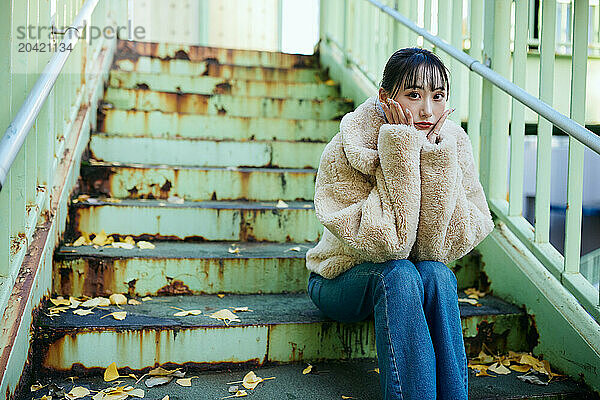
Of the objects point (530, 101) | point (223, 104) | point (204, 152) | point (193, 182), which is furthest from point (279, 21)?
point (530, 101)

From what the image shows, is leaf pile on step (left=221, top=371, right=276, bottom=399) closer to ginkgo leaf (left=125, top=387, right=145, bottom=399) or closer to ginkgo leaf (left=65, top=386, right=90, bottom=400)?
ginkgo leaf (left=125, top=387, right=145, bottom=399)

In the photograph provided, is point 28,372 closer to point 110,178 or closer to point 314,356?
point 314,356

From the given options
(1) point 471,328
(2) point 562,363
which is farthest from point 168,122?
(2) point 562,363

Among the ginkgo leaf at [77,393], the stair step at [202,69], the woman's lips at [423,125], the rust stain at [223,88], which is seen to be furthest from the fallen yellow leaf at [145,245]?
the stair step at [202,69]

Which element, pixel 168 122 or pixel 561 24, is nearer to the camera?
pixel 168 122

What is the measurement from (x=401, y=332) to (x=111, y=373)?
3.01ft

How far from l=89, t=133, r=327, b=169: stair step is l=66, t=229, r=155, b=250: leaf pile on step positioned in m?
0.67

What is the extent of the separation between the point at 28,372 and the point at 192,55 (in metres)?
3.15

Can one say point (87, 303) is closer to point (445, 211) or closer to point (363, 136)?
point (363, 136)

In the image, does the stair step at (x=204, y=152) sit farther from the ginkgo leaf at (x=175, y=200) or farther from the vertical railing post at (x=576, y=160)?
the vertical railing post at (x=576, y=160)

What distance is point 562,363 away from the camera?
5.78ft

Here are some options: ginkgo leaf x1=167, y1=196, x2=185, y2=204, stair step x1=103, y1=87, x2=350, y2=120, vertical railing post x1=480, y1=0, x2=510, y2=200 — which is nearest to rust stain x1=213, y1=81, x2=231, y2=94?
stair step x1=103, y1=87, x2=350, y2=120

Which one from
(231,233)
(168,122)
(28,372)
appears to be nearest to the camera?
(28,372)

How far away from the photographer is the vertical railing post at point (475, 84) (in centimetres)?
237
